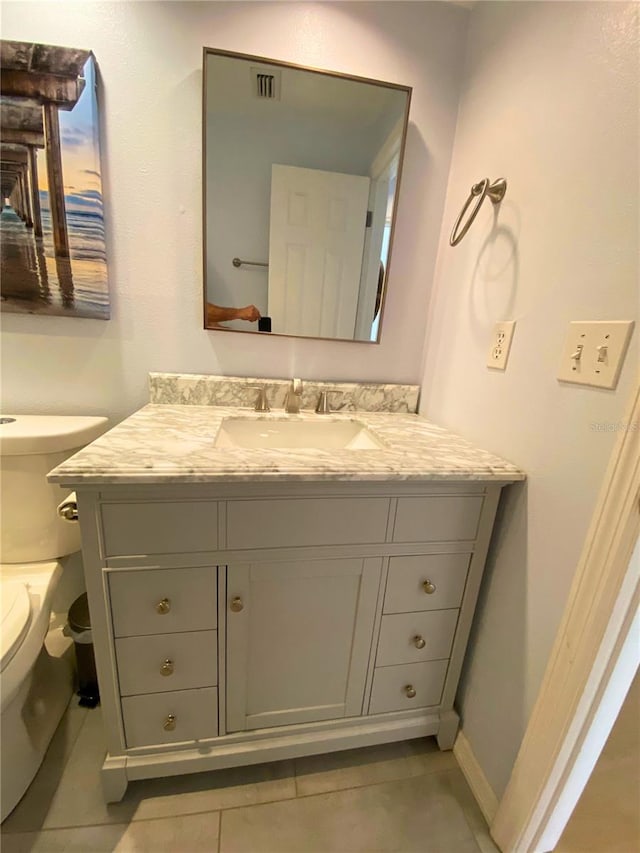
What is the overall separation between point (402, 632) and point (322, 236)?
1.17 m

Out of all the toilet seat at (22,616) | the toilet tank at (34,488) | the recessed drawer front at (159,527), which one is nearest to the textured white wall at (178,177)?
the toilet tank at (34,488)

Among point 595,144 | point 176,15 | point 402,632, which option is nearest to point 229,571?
point 402,632

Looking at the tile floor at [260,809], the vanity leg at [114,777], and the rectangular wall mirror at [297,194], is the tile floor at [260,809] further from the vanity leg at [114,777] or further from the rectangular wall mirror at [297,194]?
the rectangular wall mirror at [297,194]

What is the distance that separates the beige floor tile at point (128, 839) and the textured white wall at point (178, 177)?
105 centimetres

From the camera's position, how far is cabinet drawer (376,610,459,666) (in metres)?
0.94

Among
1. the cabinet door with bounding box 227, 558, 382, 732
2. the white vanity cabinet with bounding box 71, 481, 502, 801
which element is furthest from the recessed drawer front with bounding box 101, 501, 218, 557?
the cabinet door with bounding box 227, 558, 382, 732

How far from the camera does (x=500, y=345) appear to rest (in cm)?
93

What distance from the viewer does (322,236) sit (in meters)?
1.15

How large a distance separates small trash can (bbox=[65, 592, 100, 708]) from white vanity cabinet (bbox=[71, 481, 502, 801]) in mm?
317

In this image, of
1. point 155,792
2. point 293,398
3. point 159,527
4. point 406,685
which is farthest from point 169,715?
point 293,398

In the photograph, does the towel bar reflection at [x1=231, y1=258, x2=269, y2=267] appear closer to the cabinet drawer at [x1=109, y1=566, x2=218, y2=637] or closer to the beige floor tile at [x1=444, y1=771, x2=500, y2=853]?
the cabinet drawer at [x1=109, y1=566, x2=218, y2=637]

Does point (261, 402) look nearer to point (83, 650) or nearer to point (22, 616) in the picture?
point (22, 616)

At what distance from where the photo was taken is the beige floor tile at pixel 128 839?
823mm

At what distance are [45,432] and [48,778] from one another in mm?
897
